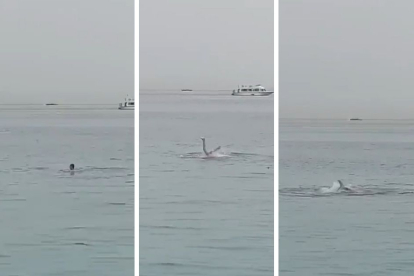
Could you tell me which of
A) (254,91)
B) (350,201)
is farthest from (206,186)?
(350,201)

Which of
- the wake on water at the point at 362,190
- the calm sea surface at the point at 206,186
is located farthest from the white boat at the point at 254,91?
the wake on water at the point at 362,190

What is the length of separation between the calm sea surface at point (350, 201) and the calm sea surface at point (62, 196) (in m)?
1.24

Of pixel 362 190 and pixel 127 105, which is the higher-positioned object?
pixel 127 105

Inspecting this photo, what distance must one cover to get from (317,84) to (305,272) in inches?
56.1

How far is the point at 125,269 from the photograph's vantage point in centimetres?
432

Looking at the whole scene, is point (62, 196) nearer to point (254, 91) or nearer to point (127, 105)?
point (127, 105)

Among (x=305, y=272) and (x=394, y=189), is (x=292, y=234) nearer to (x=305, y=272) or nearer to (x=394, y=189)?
(x=305, y=272)

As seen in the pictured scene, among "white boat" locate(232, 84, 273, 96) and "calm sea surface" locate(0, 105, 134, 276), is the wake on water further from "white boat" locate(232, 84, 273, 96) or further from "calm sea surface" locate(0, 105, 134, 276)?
"calm sea surface" locate(0, 105, 134, 276)

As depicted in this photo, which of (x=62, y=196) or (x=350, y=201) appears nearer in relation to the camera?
(x=350, y=201)

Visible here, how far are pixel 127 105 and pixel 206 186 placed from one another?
0.88 m

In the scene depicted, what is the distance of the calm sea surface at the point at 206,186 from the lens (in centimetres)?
429

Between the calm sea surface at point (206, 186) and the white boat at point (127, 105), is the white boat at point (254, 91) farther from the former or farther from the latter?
the white boat at point (127, 105)

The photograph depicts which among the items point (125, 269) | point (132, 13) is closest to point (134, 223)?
point (125, 269)

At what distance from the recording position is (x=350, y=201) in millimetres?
4191
